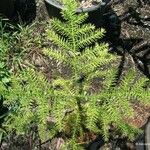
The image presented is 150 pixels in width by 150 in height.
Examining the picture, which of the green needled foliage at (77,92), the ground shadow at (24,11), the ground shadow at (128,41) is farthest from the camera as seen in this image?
the ground shadow at (24,11)

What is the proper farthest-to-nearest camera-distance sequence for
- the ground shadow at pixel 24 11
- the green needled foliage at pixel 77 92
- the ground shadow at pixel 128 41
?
the ground shadow at pixel 24 11, the ground shadow at pixel 128 41, the green needled foliage at pixel 77 92

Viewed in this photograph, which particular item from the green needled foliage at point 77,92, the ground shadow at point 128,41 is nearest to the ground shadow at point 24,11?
the ground shadow at point 128,41

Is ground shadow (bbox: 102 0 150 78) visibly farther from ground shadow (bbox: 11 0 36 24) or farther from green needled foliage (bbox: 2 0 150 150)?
green needled foliage (bbox: 2 0 150 150)

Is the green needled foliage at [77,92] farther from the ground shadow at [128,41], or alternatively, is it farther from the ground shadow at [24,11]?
the ground shadow at [24,11]

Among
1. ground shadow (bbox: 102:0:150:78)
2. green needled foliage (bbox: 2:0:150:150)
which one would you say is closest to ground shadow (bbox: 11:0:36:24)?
ground shadow (bbox: 102:0:150:78)

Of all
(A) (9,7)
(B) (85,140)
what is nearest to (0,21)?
(A) (9,7)

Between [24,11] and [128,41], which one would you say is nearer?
[128,41]

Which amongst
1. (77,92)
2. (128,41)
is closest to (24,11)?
(128,41)

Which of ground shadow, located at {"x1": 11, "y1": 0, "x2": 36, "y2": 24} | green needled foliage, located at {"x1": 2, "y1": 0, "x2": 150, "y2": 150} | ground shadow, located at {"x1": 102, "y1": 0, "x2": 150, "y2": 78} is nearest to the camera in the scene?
green needled foliage, located at {"x1": 2, "y1": 0, "x2": 150, "y2": 150}

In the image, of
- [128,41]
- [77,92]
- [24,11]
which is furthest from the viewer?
[24,11]

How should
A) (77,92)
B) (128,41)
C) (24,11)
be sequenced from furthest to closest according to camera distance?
(24,11) < (128,41) < (77,92)

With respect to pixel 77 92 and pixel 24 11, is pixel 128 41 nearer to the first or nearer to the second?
pixel 24 11

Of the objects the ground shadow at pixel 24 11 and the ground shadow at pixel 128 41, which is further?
the ground shadow at pixel 24 11
